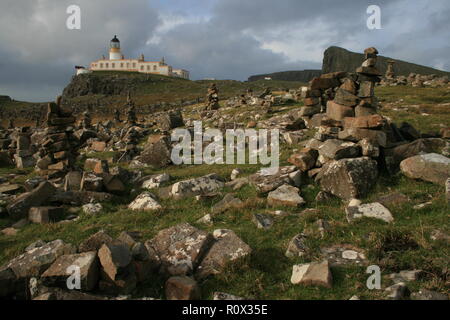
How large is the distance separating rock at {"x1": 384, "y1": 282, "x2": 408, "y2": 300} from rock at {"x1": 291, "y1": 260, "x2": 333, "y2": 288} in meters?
0.84

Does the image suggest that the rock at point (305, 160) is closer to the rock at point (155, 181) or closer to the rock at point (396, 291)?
the rock at point (155, 181)

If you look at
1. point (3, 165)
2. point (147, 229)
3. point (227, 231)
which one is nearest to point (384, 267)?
point (227, 231)

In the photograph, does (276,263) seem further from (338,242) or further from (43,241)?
(43,241)

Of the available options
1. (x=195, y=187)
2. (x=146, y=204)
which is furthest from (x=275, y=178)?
(x=146, y=204)

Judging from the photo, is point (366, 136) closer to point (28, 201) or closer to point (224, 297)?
point (224, 297)

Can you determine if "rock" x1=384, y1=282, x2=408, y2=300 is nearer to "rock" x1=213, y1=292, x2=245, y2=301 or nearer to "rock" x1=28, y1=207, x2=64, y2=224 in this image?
"rock" x1=213, y1=292, x2=245, y2=301

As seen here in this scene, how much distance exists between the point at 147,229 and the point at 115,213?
1932 millimetres

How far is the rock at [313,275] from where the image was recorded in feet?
16.9

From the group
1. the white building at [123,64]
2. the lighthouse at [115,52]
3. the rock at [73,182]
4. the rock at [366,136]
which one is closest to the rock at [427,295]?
the rock at [366,136]

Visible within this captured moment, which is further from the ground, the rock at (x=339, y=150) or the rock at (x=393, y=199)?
the rock at (x=339, y=150)

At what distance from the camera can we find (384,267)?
5.55m

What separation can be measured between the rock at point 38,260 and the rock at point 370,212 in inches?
238

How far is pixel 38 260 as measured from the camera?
6.07m

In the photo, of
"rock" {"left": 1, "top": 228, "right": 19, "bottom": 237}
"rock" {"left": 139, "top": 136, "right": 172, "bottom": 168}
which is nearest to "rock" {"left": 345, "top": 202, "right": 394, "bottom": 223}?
"rock" {"left": 1, "top": 228, "right": 19, "bottom": 237}
